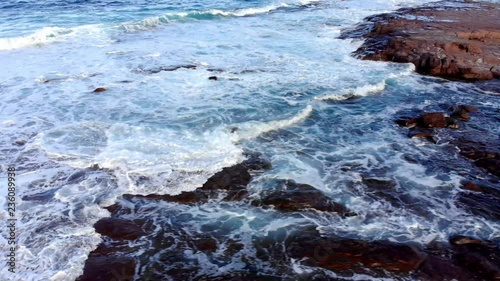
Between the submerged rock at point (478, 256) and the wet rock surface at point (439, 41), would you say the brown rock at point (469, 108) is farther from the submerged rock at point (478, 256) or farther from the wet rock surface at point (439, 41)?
the submerged rock at point (478, 256)

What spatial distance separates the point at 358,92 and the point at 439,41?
5632mm

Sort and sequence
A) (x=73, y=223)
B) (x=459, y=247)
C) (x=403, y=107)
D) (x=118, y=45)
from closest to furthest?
1. (x=459, y=247)
2. (x=73, y=223)
3. (x=403, y=107)
4. (x=118, y=45)

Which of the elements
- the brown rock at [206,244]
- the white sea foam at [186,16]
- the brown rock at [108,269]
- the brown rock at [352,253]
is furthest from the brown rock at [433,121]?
the white sea foam at [186,16]

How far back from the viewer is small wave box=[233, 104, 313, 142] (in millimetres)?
10736

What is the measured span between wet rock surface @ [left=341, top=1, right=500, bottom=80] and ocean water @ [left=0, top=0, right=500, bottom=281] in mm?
898

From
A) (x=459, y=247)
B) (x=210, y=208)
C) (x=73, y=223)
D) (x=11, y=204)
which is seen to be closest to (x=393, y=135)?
(x=459, y=247)

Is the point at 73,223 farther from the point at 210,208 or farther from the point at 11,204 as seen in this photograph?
the point at 210,208

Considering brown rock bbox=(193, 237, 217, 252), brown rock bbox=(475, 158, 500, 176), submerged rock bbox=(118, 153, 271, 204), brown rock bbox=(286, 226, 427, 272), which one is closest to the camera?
brown rock bbox=(286, 226, 427, 272)

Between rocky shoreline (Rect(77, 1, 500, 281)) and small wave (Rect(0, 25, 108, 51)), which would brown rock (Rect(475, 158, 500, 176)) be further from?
small wave (Rect(0, 25, 108, 51))

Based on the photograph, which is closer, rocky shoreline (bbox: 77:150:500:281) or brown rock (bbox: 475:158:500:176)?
rocky shoreline (bbox: 77:150:500:281)

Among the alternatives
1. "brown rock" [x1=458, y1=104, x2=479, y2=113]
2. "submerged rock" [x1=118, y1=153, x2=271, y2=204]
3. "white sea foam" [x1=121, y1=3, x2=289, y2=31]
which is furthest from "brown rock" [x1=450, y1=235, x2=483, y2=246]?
"white sea foam" [x1=121, y1=3, x2=289, y2=31]

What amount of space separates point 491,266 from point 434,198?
1953mm

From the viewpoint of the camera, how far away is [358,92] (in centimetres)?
1349

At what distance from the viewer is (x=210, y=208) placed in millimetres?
7867
